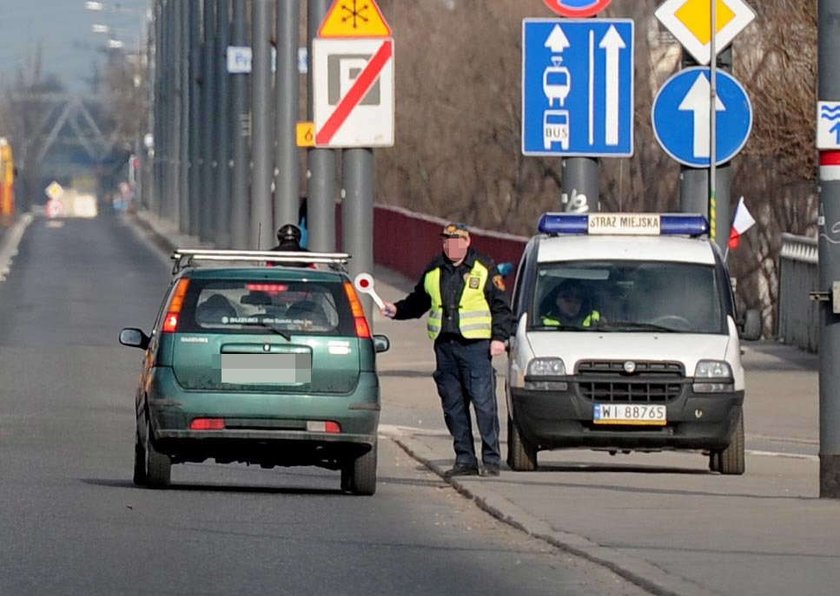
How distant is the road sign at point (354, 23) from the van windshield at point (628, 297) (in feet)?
13.3

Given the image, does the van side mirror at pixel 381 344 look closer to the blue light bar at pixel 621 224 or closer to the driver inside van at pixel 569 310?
the driver inside van at pixel 569 310

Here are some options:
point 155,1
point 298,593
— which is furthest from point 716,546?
point 155,1

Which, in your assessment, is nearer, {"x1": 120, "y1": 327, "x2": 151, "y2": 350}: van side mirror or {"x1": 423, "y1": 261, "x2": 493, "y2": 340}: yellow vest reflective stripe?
{"x1": 120, "y1": 327, "x2": 151, "y2": 350}: van side mirror

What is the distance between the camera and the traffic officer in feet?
55.2

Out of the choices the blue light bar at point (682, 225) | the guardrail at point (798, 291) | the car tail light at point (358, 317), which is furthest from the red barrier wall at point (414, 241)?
the car tail light at point (358, 317)

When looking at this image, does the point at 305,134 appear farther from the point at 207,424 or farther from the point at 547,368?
the point at 207,424

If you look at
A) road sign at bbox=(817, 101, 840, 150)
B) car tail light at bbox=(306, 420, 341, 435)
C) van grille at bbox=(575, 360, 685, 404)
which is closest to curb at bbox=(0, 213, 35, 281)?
van grille at bbox=(575, 360, 685, 404)

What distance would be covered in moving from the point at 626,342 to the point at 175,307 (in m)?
3.47

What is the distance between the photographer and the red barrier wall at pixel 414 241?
4041 centimetres

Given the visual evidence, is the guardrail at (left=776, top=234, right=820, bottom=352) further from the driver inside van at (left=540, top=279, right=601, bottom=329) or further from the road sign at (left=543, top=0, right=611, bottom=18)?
the driver inside van at (left=540, top=279, right=601, bottom=329)

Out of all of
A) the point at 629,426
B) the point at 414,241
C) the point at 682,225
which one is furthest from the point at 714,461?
the point at 414,241

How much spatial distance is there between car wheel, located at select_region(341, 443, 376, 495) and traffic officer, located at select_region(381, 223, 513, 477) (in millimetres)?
1347

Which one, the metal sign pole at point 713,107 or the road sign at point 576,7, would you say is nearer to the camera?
the metal sign pole at point 713,107

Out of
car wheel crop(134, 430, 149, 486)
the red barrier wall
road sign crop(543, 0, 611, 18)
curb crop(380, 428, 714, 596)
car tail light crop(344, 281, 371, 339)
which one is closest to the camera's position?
curb crop(380, 428, 714, 596)
